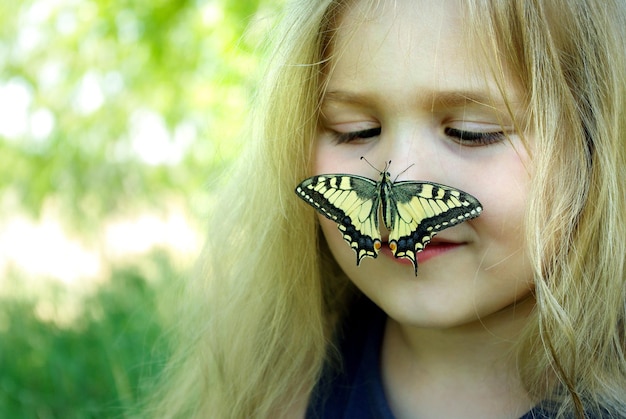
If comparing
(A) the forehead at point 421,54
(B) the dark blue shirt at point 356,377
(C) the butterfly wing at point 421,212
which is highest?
(A) the forehead at point 421,54

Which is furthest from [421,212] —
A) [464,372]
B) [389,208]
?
[464,372]

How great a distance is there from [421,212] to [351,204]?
161 millimetres

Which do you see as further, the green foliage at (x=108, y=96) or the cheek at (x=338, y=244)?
the green foliage at (x=108, y=96)

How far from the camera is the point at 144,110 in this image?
211 inches

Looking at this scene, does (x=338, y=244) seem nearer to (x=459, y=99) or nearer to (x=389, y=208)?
(x=389, y=208)

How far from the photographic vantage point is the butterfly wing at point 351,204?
158 centimetres

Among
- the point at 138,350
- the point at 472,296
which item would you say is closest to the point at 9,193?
the point at 138,350

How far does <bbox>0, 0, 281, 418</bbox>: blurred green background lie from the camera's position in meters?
2.78

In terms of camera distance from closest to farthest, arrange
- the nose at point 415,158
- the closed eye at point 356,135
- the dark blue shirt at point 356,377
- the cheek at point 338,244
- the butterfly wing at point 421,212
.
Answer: the butterfly wing at point 421,212 < the nose at point 415,158 < the closed eye at point 356,135 < the cheek at point 338,244 < the dark blue shirt at point 356,377

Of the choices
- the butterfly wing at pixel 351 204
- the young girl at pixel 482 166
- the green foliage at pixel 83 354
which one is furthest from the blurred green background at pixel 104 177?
the butterfly wing at pixel 351 204

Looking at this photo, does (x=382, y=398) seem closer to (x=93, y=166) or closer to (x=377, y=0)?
(x=377, y=0)

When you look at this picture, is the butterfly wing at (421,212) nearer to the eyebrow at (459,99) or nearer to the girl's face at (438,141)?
the girl's face at (438,141)

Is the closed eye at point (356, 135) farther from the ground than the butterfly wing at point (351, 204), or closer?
farther from the ground

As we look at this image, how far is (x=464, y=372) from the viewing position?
6.21 ft
